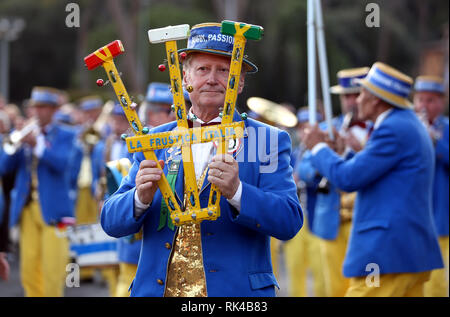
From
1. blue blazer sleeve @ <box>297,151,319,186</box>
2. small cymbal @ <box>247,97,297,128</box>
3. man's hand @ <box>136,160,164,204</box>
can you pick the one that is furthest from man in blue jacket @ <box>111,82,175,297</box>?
man's hand @ <box>136,160,164,204</box>

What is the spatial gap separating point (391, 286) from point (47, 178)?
15.3 feet

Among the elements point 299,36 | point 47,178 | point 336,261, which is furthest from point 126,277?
point 299,36

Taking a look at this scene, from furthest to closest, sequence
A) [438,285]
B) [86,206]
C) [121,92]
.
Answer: [86,206], [438,285], [121,92]

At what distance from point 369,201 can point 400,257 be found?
1.43 feet

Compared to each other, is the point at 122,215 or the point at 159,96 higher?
the point at 159,96

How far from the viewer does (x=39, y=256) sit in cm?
882

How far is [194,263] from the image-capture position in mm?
3713

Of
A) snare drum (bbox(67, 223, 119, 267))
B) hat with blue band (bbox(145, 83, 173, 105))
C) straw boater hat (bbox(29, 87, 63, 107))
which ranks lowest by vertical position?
snare drum (bbox(67, 223, 119, 267))

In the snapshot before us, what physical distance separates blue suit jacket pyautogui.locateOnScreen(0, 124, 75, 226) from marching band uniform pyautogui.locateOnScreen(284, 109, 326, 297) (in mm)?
2582

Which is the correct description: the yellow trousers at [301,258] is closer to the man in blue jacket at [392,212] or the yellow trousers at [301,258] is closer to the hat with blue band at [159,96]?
the hat with blue band at [159,96]

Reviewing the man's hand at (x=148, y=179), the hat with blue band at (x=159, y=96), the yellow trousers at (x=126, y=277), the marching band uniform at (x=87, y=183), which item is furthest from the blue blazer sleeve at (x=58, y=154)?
the man's hand at (x=148, y=179)

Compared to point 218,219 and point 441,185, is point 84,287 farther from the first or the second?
point 218,219

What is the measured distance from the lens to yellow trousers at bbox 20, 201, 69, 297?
343 inches

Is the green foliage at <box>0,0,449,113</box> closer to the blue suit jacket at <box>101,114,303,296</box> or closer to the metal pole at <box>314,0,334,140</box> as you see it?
the metal pole at <box>314,0,334,140</box>
